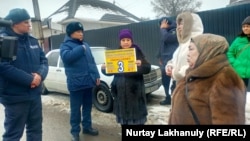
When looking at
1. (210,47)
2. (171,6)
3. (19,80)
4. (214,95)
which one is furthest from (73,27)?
(171,6)

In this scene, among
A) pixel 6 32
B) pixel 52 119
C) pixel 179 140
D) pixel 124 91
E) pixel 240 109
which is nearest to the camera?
pixel 240 109

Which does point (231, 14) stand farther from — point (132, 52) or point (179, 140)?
point (179, 140)

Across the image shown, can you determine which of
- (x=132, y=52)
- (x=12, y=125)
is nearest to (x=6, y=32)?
(x=12, y=125)

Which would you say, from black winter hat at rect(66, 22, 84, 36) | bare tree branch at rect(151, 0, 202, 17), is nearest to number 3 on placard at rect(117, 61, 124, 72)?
black winter hat at rect(66, 22, 84, 36)

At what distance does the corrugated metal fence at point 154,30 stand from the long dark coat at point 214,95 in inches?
227

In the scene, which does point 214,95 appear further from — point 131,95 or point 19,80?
point 19,80

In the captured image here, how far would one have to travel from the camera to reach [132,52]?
360cm

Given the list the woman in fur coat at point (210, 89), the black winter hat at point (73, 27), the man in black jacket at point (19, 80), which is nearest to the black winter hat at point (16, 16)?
the man in black jacket at point (19, 80)

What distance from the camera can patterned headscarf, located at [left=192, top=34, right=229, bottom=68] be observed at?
76.0 inches

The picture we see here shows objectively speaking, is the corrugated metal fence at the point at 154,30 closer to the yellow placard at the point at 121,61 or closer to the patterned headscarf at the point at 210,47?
the yellow placard at the point at 121,61

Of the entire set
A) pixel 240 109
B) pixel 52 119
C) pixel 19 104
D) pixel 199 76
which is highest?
pixel 199 76

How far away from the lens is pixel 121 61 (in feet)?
12.1

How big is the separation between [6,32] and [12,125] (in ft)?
3.57

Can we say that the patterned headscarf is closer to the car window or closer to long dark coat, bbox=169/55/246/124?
long dark coat, bbox=169/55/246/124
